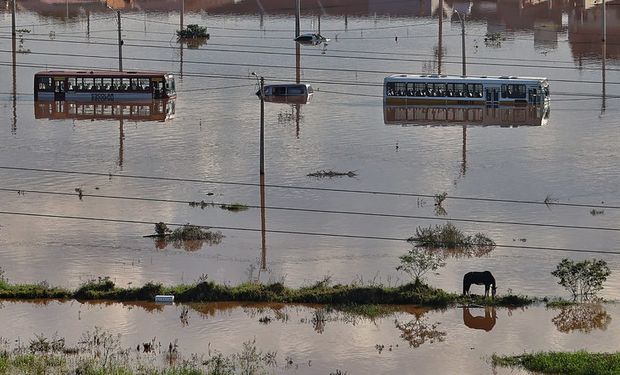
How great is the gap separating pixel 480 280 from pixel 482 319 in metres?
1.43

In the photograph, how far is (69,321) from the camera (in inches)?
1467

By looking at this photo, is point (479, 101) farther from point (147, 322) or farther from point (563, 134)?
point (147, 322)

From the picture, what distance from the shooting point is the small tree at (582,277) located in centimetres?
3878

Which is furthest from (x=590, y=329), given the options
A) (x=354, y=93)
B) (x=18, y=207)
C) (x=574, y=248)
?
(x=354, y=93)

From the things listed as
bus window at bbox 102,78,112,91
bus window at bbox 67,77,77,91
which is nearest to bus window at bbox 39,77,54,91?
bus window at bbox 67,77,77,91

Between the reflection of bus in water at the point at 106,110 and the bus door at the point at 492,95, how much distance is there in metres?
15.4

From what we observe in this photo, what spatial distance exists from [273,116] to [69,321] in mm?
33247

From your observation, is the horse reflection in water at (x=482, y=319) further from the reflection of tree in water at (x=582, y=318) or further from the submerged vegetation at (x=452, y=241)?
the submerged vegetation at (x=452, y=241)

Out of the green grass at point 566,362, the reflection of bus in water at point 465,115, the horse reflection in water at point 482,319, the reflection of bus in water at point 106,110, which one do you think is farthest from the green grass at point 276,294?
the reflection of bus in water at point 106,110

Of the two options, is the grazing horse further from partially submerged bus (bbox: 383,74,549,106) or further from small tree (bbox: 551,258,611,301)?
partially submerged bus (bbox: 383,74,549,106)

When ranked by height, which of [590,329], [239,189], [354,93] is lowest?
[590,329]

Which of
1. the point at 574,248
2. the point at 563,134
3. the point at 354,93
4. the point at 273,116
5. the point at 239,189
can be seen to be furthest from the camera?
the point at 354,93

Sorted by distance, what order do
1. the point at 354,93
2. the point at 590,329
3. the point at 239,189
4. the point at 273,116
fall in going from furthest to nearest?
the point at 354,93, the point at 273,116, the point at 239,189, the point at 590,329

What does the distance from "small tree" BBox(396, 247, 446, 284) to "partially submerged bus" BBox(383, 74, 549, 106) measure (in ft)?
89.4
